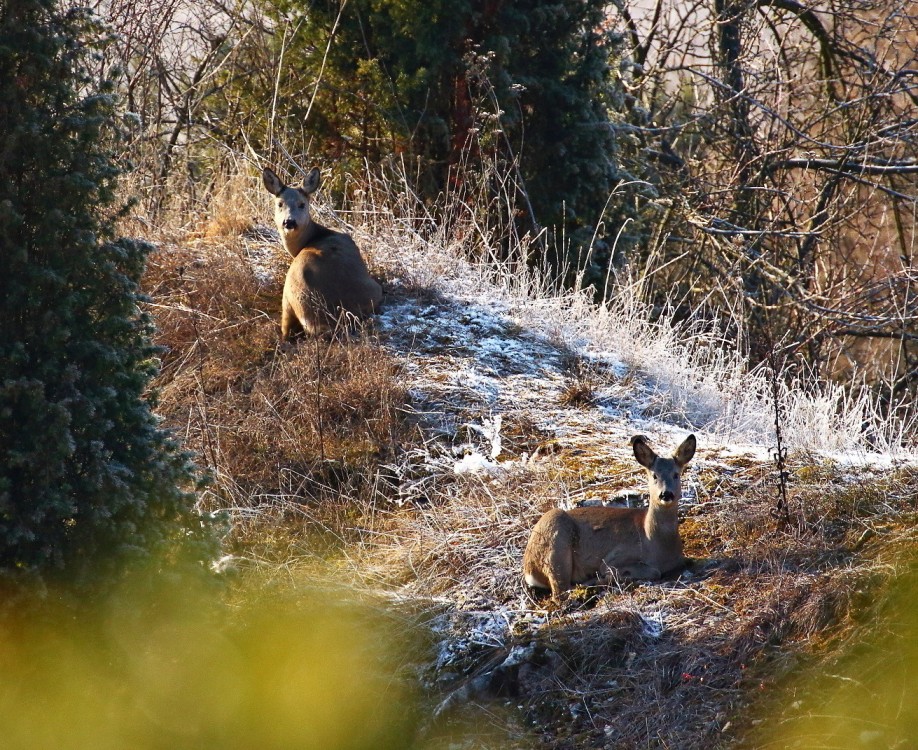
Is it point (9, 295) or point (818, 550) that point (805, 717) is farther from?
point (9, 295)

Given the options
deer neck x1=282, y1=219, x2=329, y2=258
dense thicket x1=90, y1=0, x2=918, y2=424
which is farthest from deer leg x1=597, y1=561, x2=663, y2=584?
dense thicket x1=90, y1=0, x2=918, y2=424

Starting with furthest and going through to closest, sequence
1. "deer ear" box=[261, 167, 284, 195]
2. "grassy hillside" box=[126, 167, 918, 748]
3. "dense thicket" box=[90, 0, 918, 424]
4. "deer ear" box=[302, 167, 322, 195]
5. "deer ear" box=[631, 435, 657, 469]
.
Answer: "dense thicket" box=[90, 0, 918, 424]
"deer ear" box=[302, 167, 322, 195]
"deer ear" box=[261, 167, 284, 195]
"deer ear" box=[631, 435, 657, 469]
"grassy hillside" box=[126, 167, 918, 748]

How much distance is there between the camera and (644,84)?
49.0 ft

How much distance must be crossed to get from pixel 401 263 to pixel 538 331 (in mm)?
1474

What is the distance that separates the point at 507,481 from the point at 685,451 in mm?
1387

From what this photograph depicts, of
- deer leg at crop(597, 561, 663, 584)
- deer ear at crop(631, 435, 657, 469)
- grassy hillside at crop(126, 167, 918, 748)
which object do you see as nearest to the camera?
grassy hillside at crop(126, 167, 918, 748)

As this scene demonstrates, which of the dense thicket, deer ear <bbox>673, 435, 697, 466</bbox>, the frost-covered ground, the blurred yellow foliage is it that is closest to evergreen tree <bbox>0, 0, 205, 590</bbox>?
the blurred yellow foliage

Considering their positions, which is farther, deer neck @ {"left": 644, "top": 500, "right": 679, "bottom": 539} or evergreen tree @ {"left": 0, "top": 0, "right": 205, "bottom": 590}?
deer neck @ {"left": 644, "top": 500, "right": 679, "bottom": 539}

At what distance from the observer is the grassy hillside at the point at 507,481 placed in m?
5.16

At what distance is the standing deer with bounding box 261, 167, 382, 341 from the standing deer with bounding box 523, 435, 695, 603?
11.4ft

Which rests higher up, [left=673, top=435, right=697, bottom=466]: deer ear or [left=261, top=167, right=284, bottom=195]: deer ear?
[left=261, top=167, right=284, bottom=195]: deer ear

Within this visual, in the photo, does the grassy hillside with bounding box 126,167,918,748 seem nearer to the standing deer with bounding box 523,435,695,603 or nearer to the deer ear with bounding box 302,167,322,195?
the standing deer with bounding box 523,435,695,603

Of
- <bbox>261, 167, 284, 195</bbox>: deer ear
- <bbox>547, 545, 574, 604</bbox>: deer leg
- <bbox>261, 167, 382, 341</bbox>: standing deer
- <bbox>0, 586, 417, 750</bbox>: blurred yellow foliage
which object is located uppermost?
<bbox>261, 167, 284, 195</bbox>: deer ear

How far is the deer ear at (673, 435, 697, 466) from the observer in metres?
5.96
